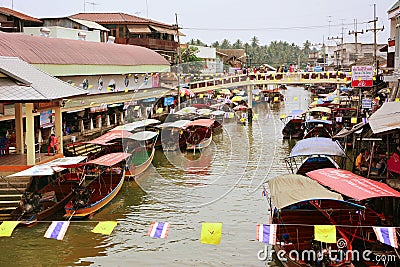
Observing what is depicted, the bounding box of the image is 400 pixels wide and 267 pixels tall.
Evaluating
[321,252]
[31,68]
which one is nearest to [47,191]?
[31,68]

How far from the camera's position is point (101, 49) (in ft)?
108

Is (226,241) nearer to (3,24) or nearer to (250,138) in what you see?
(250,138)

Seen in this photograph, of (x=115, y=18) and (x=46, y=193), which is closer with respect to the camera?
(x=46, y=193)

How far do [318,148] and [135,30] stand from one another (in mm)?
32332

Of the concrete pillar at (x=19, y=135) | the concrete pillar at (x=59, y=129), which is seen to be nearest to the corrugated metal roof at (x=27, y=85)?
the concrete pillar at (x=59, y=129)

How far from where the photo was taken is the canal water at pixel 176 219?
1374cm

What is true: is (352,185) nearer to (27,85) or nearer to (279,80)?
(27,85)

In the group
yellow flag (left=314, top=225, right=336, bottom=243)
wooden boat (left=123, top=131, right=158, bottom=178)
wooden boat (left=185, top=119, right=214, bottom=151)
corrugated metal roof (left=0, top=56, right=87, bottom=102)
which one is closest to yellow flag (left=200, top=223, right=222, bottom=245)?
yellow flag (left=314, top=225, right=336, bottom=243)

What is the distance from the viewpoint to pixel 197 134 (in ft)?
95.3

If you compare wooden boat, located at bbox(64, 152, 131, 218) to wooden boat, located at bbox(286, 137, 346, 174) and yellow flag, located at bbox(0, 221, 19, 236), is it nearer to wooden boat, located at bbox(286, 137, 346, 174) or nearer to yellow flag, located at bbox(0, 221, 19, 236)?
yellow flag, located at bbox(0, 221, 19, 236)

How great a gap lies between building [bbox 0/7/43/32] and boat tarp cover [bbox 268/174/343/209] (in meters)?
25.6

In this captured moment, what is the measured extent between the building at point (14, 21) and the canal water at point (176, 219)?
14.1 m

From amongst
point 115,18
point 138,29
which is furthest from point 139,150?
point 115,18

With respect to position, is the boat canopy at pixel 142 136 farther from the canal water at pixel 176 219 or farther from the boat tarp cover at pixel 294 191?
the boat tarp cover at pixel 294 191
